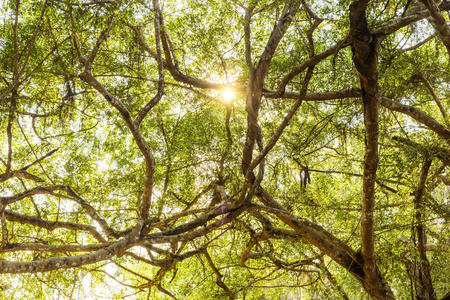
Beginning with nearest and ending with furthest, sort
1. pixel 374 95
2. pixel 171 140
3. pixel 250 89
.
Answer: pixel 374 95
pixel 250 89
pixel 171 140

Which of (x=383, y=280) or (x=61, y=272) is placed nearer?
(x=383, y=280)

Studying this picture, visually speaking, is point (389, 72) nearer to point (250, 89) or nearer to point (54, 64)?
point (250, 89)

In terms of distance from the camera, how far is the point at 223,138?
6938 mm

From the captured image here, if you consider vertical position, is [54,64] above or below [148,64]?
below

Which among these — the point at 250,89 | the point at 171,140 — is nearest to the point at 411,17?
the point at 250,89

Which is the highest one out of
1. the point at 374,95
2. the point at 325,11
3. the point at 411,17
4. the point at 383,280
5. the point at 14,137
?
the point at 14,137

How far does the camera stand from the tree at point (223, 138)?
4465 mm

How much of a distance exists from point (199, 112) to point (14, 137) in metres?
4.03

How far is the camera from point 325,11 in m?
5.08

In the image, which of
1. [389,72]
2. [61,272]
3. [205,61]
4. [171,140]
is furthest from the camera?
[171,140]

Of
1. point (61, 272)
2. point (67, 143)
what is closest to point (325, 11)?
point (67, 143)

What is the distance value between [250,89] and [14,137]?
17.9 ft

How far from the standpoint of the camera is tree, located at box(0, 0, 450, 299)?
4465mm

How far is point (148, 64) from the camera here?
724cm
